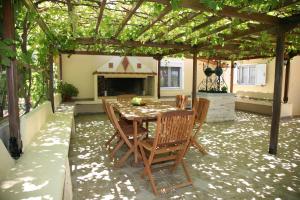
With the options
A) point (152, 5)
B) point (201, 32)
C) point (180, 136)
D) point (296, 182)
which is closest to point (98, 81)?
point (201, 32)

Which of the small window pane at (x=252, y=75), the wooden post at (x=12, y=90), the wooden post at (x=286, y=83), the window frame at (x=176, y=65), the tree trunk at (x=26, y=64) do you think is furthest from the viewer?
the window frame at (x=176, y=65)

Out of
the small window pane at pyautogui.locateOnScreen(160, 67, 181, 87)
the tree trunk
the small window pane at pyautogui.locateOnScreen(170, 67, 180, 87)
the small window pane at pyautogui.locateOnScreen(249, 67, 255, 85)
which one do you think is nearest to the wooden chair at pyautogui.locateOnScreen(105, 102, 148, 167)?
the tree trunk

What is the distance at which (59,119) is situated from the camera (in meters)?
4.28

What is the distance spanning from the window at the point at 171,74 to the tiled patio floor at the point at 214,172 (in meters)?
4.91

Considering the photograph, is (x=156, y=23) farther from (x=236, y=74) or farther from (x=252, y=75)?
(x=236, y=74)

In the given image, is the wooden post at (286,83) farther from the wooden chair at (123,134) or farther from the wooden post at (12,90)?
the wooden post at (12,90)

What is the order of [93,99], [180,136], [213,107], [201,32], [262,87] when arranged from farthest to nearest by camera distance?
1. [262,87]
2. [93,99]
3. [213,107]
4. [201,32]
5. [180,136]

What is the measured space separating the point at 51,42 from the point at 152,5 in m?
2.50

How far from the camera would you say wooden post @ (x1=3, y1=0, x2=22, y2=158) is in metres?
2.03

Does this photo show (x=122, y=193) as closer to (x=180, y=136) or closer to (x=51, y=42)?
(x=180, y=136)

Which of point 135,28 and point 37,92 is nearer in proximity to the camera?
point 37,92

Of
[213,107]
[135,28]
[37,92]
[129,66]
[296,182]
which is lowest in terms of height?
[296,182]

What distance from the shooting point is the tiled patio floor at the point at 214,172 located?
254 cm

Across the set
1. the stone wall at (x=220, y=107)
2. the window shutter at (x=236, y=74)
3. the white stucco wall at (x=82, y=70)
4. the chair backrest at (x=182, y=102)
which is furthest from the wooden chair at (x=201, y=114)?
the window shutter at (x=236, y=74)
